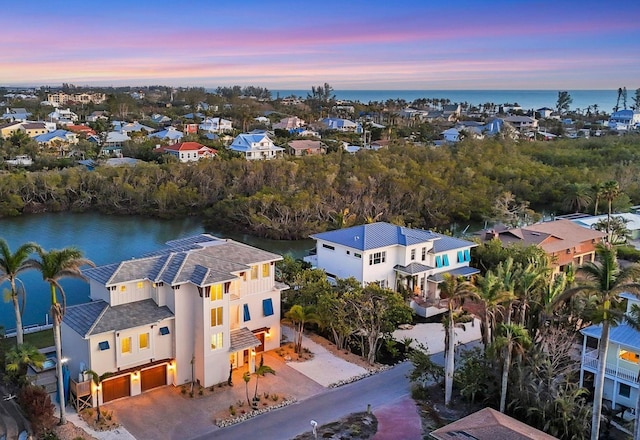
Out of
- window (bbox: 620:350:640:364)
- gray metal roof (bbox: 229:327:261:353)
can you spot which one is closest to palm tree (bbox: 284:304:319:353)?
gray metal roof (bbox: 229:327:261:353)

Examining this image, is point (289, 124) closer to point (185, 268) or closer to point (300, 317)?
point (300, 317)

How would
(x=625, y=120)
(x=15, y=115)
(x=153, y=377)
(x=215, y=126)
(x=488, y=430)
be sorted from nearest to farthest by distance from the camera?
(x=488, y=430) < (x=153, y=377) < (x=215, y=126) < (x=15, y=115) < (x=625, y=120)

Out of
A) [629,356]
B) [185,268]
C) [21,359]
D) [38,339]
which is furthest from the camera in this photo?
[38,339]

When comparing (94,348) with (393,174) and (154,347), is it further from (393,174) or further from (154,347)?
(393,174)

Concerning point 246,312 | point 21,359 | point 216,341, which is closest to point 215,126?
point 246,312

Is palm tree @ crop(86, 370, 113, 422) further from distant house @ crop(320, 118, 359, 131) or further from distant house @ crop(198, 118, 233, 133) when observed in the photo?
distant house @ crop(320, 118, 359, 131)

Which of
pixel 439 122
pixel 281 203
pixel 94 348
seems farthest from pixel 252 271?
pixel 439 122
